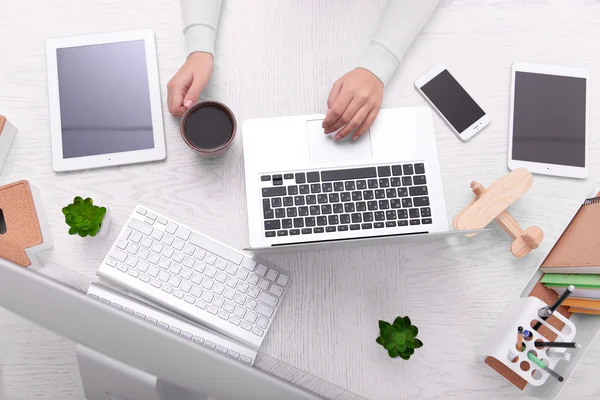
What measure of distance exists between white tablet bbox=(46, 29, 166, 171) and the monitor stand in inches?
17.0

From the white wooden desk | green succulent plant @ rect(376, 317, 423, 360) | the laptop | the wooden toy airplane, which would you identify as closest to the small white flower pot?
the white wooden desk

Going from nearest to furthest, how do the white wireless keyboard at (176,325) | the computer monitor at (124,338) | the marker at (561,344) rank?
the computer monitor at (124,338) < the marker at (561,344) < the white wireless keyboard at (176,325)

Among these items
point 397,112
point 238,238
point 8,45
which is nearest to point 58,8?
point 8,45

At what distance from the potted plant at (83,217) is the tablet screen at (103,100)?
0.11 metres

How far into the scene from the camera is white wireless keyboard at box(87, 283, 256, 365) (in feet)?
2.67

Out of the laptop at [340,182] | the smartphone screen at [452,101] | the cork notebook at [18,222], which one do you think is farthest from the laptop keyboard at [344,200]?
the cork notebook at [18,222]

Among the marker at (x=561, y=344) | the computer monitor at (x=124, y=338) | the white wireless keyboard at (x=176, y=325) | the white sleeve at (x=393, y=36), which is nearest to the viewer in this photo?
the computer monitor at (x=124, y=338)

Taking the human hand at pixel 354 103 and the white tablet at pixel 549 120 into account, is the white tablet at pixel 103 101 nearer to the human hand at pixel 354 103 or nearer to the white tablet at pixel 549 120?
the human hand at pixel 354 103

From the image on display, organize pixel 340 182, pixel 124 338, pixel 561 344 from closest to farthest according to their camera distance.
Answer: pixel 124 338 → pixel 561 344 → pixel 340 182

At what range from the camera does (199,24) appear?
904 mm

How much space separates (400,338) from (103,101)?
67 cm

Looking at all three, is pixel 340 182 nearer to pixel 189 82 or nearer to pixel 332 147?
pixel 332 147

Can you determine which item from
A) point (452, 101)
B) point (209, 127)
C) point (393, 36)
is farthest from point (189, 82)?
point (452, 101)

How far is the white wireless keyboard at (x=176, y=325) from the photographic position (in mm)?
814
